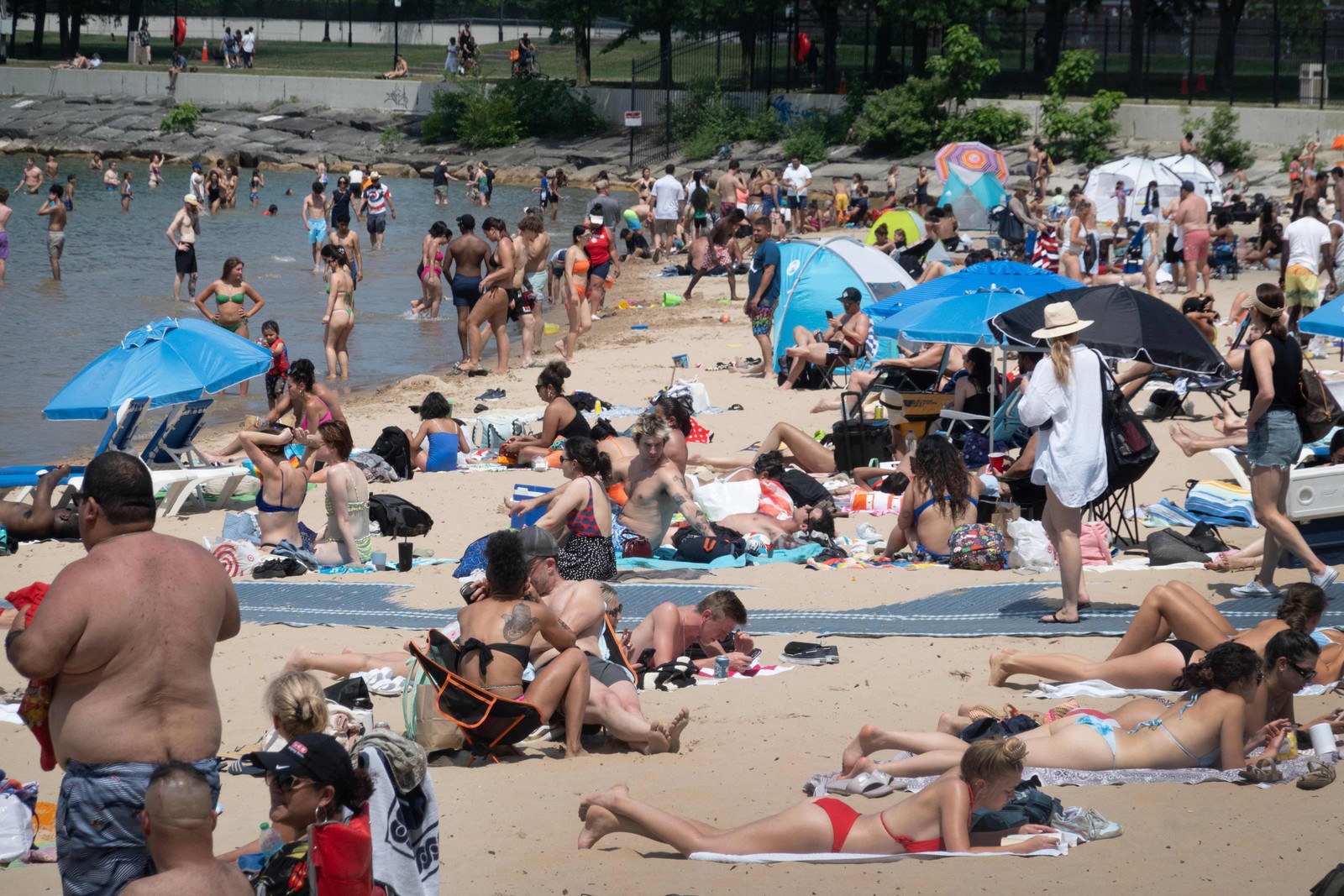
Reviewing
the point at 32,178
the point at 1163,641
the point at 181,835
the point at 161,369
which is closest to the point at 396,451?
the point at 161,369

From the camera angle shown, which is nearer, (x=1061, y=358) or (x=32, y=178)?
(x=1061, y=358)

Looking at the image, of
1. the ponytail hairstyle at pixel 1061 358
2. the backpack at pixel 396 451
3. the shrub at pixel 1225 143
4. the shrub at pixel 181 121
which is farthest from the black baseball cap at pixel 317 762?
the shrub at pixel 181 121

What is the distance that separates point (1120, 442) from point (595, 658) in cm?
275

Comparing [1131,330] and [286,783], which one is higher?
[1131,330]

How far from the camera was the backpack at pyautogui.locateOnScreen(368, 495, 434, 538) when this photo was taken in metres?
9.42

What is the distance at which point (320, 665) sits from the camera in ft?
20.9

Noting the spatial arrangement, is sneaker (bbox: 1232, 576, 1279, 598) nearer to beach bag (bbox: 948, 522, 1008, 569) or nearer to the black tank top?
the black tank top

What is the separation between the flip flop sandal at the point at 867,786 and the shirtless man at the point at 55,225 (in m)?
20.4

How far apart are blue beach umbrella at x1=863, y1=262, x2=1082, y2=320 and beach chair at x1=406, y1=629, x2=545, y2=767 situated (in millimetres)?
5847

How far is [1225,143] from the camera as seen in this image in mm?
29188

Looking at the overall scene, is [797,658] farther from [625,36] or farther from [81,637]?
[625,36]

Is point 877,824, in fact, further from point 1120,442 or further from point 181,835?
point 1120,442

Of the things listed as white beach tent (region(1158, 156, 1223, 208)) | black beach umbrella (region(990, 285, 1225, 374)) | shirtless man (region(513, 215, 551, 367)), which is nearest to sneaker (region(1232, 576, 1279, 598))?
black beach umbrella (region(990, 285, 1225, 374))

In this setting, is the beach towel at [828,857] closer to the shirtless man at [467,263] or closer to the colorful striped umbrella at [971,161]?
the shirtless man at [467,263]
